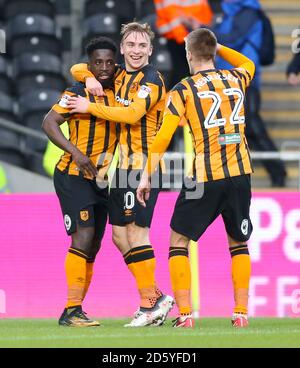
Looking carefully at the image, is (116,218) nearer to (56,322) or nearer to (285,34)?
(56,322)

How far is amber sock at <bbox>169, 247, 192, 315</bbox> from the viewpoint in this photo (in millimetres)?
7809

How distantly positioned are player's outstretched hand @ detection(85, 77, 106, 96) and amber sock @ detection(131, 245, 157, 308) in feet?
3.42

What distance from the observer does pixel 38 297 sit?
9500 millimetres

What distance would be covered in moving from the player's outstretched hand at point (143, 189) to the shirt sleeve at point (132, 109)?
0.44 metres

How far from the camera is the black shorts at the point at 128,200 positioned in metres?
8.11

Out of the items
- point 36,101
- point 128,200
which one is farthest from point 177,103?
point 36,101

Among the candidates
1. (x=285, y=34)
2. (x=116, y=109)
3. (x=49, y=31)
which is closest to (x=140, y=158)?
(x=116, y=109)

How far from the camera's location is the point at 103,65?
Answer: 8.16 meters

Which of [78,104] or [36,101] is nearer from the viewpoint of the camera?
[78,104]

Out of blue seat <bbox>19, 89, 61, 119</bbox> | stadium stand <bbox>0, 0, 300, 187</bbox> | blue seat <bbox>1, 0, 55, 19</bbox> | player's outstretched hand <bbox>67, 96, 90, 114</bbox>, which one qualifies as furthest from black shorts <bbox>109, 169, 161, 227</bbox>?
blue seat <bbox>1, 0, 55, 19</bbox>

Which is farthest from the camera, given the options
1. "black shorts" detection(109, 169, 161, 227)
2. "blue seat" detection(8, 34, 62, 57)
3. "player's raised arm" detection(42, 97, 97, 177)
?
"blue seat" detection(8, 34, 62, 57)

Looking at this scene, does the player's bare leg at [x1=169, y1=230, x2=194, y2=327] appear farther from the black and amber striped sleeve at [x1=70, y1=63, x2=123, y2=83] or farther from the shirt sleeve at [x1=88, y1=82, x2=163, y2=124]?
the black and amber striped sleeve at [x1=70, y1=63, x2=123, y2=83]

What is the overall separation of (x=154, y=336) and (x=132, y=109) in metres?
1.60

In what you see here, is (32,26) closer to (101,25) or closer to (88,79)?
(101,25)
